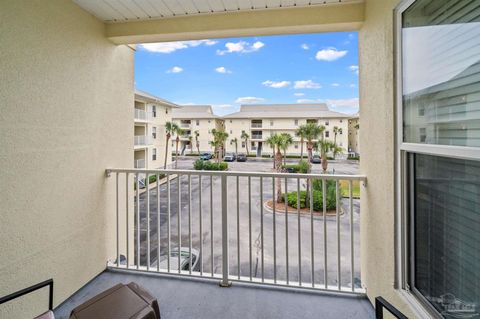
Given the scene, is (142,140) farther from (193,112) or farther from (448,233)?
(448,233)

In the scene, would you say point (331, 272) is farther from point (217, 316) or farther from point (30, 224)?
point (30, 224)

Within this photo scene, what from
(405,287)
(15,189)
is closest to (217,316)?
(405,287)

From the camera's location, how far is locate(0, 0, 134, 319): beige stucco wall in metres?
1.54

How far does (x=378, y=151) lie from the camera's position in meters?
1.73

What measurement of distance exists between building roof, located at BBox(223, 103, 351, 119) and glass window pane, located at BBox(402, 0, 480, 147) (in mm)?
17820

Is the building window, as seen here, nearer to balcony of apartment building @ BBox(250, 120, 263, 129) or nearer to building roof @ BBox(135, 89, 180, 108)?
building roof @ BBox(135, 89, 180, 108)

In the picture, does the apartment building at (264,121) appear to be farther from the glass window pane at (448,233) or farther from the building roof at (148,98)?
the glass window pane at (448,233)

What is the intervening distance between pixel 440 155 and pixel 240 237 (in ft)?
15.9

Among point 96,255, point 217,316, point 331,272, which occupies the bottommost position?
point 331,272

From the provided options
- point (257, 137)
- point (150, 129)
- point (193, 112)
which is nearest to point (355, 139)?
point (150, 129)

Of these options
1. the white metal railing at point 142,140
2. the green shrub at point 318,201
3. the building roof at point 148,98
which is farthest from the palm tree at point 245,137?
the green shrub at point 318,201

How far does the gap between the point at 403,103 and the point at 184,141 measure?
516 inches

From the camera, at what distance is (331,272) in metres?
5.74

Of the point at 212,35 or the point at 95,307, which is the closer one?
the point at 95,307
